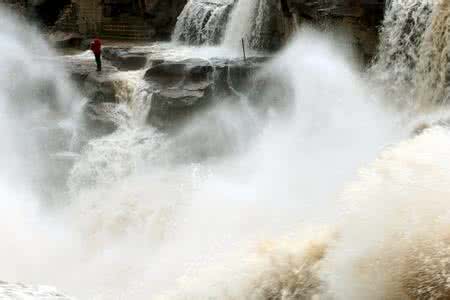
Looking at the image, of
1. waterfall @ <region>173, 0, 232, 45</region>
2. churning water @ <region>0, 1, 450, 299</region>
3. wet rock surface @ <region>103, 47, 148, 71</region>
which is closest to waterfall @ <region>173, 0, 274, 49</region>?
waterfall @ <region>173, 0, 232, 45</region>

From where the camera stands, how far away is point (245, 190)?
28.4 feet

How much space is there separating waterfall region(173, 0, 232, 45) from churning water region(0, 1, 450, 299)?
324 centimetres

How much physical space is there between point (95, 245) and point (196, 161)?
263 cm

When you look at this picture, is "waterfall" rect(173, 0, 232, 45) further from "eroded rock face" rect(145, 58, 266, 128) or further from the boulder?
the boulder

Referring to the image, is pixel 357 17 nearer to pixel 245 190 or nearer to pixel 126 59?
pixel 245 190

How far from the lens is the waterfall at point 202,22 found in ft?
46.8

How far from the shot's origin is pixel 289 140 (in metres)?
10.1

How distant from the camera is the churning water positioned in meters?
4.68

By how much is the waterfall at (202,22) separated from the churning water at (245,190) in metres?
3.24

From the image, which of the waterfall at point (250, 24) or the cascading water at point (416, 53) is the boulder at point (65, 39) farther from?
the cascading water at point (416, 53)

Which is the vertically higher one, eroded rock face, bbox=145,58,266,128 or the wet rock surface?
the wet rock surface

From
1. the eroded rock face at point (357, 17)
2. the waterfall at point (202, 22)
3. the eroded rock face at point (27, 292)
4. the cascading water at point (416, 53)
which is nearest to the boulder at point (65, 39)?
the waterfall at point (202, 22)

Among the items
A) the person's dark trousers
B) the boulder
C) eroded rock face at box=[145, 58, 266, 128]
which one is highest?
the boulder

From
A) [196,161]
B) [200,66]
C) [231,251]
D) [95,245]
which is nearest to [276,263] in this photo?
[231,251]
